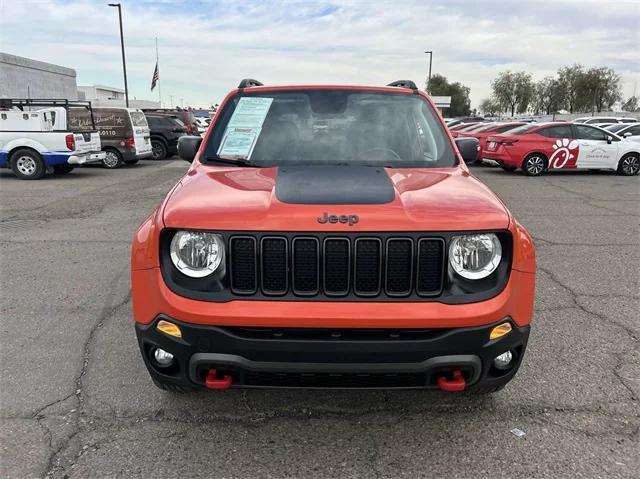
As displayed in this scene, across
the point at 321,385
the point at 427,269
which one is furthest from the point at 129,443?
the point at 427,269

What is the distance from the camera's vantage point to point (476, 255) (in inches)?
91.4

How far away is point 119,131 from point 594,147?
47.4ft

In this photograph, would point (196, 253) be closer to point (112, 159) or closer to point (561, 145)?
point (561, 145)

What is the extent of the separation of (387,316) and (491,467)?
3.21 feet

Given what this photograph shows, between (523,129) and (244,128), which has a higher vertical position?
(523,129)

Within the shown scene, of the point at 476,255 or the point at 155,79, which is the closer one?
the point at 476,255

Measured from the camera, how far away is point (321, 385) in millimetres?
2314

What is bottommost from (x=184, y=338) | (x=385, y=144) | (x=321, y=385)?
(x=321, y=385)

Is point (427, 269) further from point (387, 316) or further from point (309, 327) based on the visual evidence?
point (309, 327)

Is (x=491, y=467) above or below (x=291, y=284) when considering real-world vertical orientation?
below

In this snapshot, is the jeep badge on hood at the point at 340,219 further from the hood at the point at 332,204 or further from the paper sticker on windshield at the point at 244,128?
the paper sticker on windshield at the point at 244,128

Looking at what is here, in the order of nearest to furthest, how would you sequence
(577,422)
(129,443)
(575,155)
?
(129,443) → (577,422) → (575,155)

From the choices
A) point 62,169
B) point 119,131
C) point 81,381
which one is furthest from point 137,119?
point 81,381

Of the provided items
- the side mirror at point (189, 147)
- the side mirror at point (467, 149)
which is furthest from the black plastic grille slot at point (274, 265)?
the side mirror at point (467, 149)
